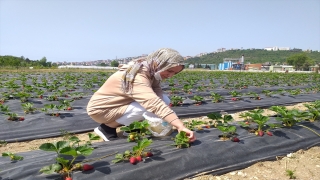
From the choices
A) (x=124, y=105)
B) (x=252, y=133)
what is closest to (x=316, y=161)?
(x=252, y=133)

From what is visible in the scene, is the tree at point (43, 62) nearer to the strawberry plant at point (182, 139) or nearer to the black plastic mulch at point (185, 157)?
the black plastic mulch at point (185, 157)

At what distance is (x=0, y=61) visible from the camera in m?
36.3

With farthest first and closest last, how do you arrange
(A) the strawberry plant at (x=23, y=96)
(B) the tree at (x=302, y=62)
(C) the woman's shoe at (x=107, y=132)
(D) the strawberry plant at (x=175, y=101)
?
1. (B) the tree at (x=302, y=62)
2. (A) the strawberry plant at (x=23, y=96)
3. (D) the strawberry plant at (x=175, y=101)
4. (C) the woman's shoe at (x=107, y=132)

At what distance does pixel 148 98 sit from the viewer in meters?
2.48

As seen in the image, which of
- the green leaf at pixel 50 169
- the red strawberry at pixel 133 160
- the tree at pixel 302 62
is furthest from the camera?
the tree at pixel 302 62

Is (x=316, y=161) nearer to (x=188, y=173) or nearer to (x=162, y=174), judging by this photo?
(x=188, y=173)

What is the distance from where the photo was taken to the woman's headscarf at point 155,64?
2.59 meters

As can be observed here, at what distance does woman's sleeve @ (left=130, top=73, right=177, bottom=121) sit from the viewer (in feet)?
7.86

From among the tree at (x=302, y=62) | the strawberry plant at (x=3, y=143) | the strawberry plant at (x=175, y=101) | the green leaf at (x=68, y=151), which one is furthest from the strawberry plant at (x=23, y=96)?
the tree at (x=302, y=62)

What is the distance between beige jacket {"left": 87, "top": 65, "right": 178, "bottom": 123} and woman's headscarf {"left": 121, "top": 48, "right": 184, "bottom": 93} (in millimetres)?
52

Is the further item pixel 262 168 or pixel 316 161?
pixel 316 161

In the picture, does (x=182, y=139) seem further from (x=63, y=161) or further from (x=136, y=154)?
(x=63, y=161)

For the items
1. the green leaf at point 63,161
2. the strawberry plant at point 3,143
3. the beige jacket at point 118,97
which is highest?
the beige jacket at point 118,97

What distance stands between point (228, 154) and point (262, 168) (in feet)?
1.27
